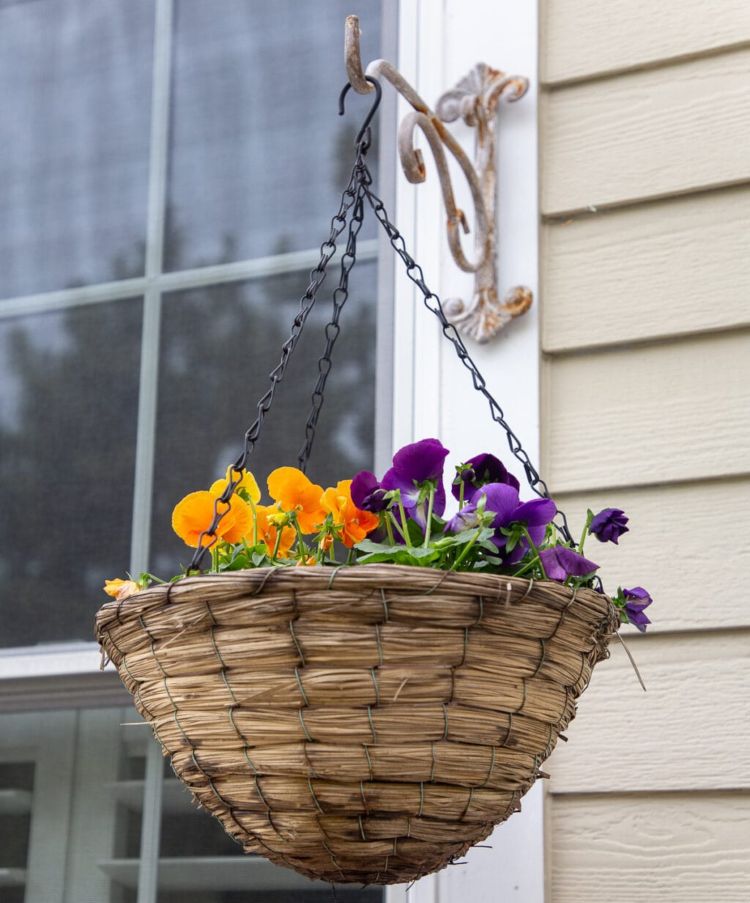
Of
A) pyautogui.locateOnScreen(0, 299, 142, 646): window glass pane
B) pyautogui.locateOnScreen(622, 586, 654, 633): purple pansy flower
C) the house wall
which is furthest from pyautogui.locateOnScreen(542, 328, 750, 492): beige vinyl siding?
pyautogui.locateOnScreen(0, 299, 142, 646): window glass pane

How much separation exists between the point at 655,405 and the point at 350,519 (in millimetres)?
518

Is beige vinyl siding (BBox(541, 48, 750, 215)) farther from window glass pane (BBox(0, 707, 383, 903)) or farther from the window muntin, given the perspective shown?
window glass pane (BBox(0, 707, 383, 903))

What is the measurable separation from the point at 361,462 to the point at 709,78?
636 millimetres

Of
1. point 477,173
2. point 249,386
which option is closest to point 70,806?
point 249,386

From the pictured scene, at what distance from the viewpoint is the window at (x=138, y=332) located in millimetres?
1565

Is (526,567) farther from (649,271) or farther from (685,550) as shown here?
(649,271)

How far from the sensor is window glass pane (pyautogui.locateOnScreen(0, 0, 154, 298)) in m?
1.82

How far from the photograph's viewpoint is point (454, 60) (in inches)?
63.8

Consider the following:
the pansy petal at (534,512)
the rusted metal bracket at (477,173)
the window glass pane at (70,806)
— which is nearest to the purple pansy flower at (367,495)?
the pansy petal at (534,512)

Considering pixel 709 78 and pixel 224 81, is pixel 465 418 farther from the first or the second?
pixel 224 81

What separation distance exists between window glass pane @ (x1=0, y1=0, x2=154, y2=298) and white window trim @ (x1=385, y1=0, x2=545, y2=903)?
44 centimetres

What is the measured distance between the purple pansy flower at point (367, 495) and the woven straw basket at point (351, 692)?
14cm

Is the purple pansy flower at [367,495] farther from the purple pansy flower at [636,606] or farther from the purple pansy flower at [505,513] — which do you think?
the purple pansy flower at [636,606]

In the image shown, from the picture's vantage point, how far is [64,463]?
173 cm
